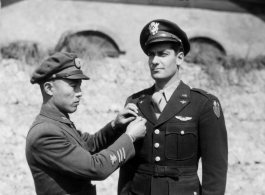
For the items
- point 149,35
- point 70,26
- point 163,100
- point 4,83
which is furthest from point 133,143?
point 70,26

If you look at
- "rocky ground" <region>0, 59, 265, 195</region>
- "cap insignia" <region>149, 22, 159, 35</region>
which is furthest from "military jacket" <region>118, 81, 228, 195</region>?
"rocky ground" <region>0, 59, 265, 195</region>

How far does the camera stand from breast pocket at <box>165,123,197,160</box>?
3033 millimetres

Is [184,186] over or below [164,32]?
below

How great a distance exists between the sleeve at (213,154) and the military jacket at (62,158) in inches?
20.9

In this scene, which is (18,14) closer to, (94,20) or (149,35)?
(94,20)

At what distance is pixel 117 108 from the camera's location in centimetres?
775

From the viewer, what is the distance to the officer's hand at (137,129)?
301 cm

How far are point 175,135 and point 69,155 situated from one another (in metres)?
0.77

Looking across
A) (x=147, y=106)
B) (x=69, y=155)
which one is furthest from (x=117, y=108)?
(x=69, y=155)

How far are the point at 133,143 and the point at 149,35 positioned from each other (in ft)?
2.72

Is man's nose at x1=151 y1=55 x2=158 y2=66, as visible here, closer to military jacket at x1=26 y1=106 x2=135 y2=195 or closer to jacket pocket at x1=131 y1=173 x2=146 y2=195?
military jacket at x1=26 y1=106 x2=135 y2=195

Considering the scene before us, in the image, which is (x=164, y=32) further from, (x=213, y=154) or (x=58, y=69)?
(x=213, y=154)

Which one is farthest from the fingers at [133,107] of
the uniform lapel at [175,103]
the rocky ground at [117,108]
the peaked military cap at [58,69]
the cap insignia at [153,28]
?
the rocky ground at [117,108]

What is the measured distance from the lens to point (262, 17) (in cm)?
1042
